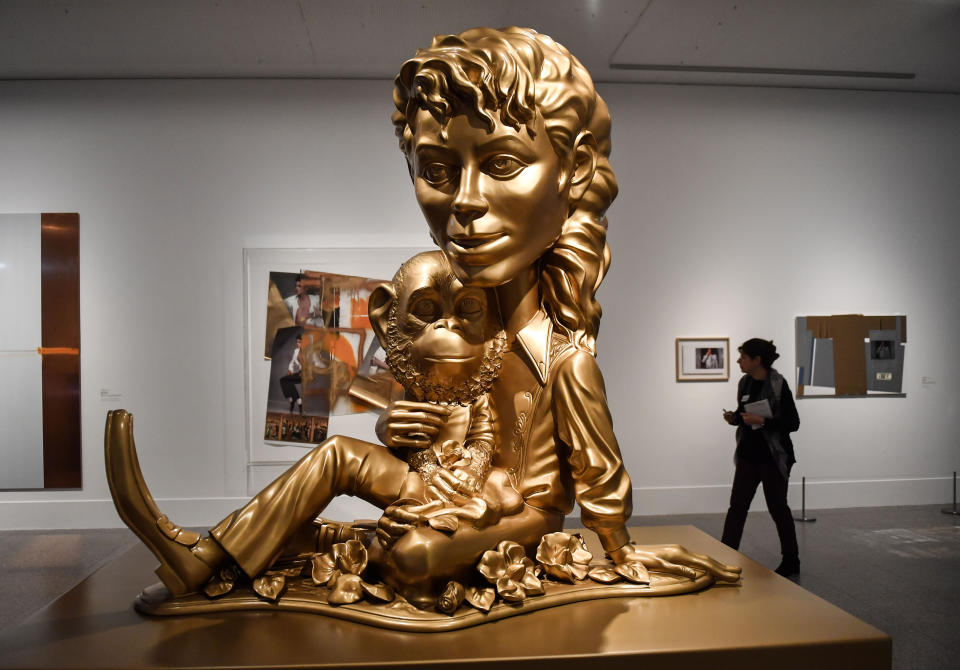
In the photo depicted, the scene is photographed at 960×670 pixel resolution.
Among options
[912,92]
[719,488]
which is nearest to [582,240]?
[719,488]

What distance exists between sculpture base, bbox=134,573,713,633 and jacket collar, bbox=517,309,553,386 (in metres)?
0.53

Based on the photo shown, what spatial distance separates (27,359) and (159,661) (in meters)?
4.16

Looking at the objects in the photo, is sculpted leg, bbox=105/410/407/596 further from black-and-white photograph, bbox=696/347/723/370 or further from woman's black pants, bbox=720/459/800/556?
black-and-white photograph, bbox=696/347/723/370

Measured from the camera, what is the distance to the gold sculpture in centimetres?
165

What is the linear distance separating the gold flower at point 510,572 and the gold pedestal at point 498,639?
57 millimetres

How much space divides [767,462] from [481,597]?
2.66 metres

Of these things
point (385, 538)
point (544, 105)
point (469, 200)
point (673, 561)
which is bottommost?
point (673, 561)

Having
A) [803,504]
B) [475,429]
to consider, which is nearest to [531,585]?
[475,429]

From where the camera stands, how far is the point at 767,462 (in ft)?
12.5

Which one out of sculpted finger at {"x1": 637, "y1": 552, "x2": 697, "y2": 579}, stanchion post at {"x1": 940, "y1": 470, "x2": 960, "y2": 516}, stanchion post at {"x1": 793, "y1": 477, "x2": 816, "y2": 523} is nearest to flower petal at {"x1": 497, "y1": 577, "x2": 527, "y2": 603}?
sculpted finger at {"x1": 637, "y1": 552, "x2": 697, "y2": 579}

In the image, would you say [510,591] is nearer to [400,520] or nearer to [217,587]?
[400,520]

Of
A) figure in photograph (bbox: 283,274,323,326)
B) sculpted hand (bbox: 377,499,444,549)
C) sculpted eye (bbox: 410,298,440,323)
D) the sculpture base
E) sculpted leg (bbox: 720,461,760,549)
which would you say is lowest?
sculpted leg (bbox: 720,461,760,549)

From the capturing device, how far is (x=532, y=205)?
1729mm

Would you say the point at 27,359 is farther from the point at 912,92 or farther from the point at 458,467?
the point at 912,92
